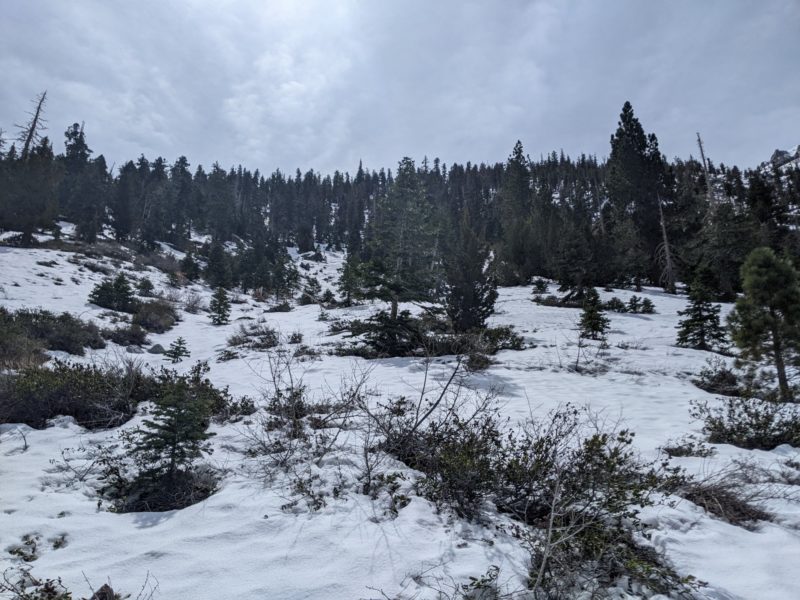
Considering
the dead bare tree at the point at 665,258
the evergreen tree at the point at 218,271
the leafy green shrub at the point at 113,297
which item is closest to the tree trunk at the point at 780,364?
the dead bare tree at the point at 665,258

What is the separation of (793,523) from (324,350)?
11.5 m

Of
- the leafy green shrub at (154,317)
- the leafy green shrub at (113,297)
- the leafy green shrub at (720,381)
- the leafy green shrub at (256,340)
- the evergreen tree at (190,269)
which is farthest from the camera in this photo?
the evergreen tree at (190,269)

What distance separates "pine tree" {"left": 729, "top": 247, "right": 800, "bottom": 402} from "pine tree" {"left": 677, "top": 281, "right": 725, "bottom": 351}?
514 centimetres

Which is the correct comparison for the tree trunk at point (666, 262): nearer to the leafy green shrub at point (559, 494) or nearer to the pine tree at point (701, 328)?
the pine tree at point (701, 328)

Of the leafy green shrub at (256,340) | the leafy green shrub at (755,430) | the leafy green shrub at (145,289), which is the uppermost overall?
the leafy green shrub at (145,289)

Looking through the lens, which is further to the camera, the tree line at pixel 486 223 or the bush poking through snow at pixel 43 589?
the tree line at pixel 486 223

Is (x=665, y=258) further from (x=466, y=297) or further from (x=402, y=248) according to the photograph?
(x=402, y=248)

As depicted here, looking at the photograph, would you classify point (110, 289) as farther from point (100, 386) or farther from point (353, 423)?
point (353, 423)

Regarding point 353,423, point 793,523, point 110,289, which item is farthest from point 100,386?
point 110,289

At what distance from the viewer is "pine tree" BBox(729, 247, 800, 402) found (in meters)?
7.25

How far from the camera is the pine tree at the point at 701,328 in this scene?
1252 cm

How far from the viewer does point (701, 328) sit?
12633mm

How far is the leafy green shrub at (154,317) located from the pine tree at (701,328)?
2071cm

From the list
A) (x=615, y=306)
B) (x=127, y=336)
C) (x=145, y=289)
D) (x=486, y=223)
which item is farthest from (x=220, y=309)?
(x=486, y=223)
